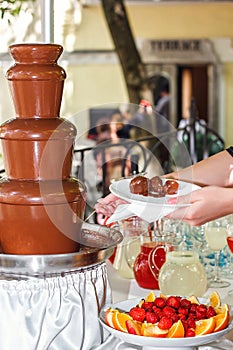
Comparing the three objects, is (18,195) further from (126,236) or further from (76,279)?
(126,236)

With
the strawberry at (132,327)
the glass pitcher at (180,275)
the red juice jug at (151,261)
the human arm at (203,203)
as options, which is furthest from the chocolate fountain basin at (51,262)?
the red juice jug at (151,261)

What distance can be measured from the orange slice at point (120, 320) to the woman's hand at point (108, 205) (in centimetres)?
46

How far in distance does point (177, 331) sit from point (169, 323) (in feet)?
0.09

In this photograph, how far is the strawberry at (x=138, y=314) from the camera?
78.6 inches

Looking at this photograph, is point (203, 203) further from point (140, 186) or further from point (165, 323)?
point (165, 323)

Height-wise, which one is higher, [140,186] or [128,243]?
[140,186]

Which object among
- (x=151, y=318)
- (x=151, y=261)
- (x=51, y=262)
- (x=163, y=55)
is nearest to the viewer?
(x=51, y=262)

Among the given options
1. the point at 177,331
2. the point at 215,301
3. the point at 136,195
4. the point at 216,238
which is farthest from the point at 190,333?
the point at 216,238

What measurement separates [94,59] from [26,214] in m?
11.5

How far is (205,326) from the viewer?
1.96 meters

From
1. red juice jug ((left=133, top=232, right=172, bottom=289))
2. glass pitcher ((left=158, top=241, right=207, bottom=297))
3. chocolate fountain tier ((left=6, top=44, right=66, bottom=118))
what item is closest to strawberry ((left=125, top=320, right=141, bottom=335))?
chocolate fountain tier ((left=6, top=44, right=66, bottom=118))

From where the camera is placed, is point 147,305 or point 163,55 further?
point 163,55

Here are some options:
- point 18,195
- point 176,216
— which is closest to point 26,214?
point 18,195

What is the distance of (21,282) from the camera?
1.97 meters
